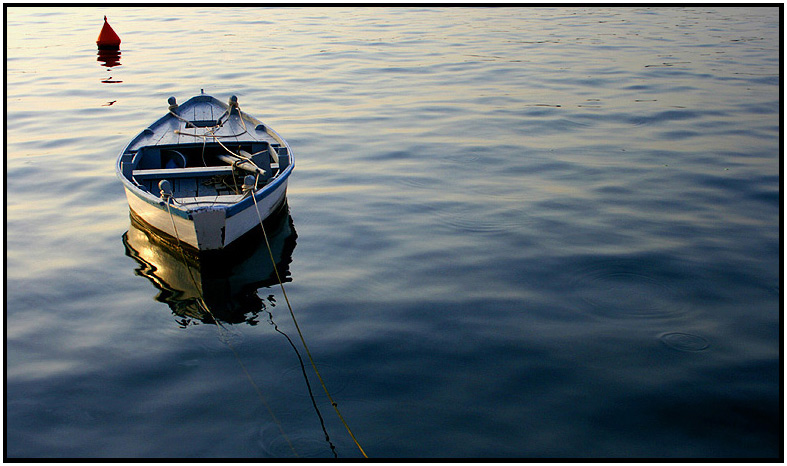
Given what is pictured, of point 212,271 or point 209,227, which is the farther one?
point 212,271

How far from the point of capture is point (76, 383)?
6863 millimetres

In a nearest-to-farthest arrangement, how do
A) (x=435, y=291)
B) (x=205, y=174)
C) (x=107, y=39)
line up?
1. (x=435, y=291)
2. (x=205, y=174)
3. (x=107, y=39)

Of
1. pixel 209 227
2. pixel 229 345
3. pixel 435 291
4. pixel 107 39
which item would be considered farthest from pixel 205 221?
pixel 107 39

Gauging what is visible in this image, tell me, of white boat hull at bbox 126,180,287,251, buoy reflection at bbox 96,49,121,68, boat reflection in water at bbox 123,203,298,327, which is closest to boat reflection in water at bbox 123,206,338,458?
boat reflection in water at bbox 123,203,298,327

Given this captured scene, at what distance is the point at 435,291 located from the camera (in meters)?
8.57

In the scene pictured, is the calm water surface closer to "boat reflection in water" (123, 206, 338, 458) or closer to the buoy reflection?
"boat reflection in water" (123, 206, 338, 458)

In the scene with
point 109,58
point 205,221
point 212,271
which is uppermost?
point 109,58

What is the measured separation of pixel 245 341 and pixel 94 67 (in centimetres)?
2379

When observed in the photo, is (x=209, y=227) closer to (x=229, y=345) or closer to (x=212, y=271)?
(x=212, y=271)

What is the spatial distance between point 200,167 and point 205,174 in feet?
1.67

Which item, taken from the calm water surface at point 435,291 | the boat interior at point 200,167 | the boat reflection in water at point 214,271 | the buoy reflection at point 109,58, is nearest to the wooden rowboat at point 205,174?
the boat interior at point 200,167

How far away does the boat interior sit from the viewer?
10602 mm

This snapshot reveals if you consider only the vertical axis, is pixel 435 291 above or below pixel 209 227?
below

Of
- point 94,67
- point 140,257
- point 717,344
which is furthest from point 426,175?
point 94,67
